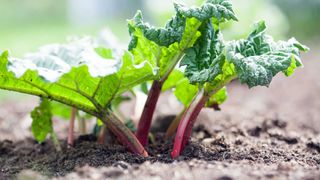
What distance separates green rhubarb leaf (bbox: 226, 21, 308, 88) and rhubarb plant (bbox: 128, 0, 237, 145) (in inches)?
6.0

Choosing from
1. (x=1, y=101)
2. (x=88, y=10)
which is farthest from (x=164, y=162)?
(x=88, y=10)

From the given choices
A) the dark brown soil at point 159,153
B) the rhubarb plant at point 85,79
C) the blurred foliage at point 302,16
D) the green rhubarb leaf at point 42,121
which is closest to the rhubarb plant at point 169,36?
the rhubarb plant at point 85,79

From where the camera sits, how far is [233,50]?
2.06 meters

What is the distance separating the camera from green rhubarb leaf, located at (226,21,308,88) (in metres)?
1.91

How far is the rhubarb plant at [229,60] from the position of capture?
1.95 metres

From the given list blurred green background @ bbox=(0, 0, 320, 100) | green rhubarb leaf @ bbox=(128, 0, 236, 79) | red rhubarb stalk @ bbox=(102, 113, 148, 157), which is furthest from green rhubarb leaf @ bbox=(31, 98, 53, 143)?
blurred green background @ bbox=(0, 0, 320, 100)

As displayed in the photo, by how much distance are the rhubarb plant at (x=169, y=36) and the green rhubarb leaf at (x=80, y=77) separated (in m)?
0.15

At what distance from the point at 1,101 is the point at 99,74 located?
126 inches

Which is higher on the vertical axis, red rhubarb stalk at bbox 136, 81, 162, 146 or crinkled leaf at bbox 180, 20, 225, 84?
crinkled leaf at bbox 180, 20, 225, 84

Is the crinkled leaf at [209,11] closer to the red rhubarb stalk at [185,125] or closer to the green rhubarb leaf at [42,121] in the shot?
the red rhubarb stalk at [185,125]

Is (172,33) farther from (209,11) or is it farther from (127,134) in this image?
(127,134)

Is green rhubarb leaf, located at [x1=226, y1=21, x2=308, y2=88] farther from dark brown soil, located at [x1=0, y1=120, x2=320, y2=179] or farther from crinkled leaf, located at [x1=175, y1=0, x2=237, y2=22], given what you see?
dark brown soil, located at [x1=0, y1=120, x2=320, y2=179]

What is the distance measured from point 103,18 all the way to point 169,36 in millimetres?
9866

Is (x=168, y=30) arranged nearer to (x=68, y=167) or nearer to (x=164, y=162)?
(x=164, y=162)
